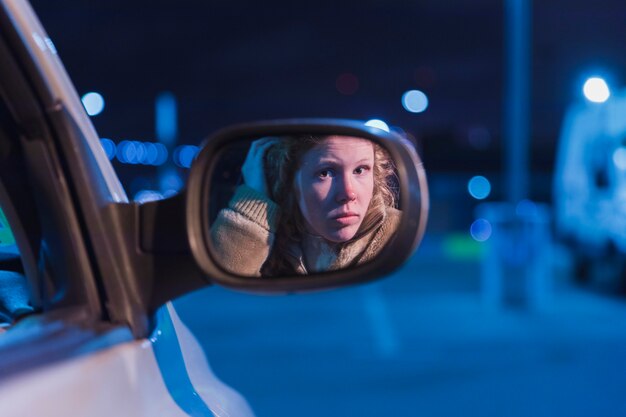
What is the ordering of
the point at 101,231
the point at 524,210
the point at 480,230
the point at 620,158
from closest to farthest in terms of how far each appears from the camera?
the point at 101,231
the point at 620,158
the point at 524,210
the point at 480,230

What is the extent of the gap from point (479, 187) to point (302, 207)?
3059cm

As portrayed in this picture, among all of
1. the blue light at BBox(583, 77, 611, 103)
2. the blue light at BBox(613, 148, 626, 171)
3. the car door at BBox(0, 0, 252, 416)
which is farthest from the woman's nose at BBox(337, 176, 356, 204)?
the blue light at BBox(583, 77, 611, 103)

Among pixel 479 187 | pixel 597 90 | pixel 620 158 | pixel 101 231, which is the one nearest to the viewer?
pixel 101 231

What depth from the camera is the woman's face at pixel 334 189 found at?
70.2 inches

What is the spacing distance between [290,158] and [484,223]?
25.8 m

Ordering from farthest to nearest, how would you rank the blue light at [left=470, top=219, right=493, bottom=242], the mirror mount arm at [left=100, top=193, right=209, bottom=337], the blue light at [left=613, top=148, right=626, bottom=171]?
the blue light at [left=470, top=219, right=493, bottom=242], the blue light at [left=613, top=148, right=626, bottom=171], the mirror mount arm at [left=100, top=193, right=209, bottom=337]

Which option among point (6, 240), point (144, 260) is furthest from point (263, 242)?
point (6, 240)

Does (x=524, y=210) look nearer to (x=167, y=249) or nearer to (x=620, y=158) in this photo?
(x=620, y=158)

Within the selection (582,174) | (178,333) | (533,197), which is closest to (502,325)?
(582,174)

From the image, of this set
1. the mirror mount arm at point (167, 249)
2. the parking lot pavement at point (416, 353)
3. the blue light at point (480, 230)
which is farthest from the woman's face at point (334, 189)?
the blue light at point (480, 230)

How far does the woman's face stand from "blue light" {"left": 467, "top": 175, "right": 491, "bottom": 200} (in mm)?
29286

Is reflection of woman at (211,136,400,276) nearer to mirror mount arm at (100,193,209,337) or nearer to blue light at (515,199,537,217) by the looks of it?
mirror mount arm at (100,193,209,337)

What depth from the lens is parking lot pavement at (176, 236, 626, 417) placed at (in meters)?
6.86

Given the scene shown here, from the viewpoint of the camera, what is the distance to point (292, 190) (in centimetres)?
178
